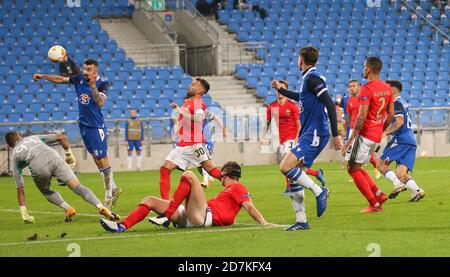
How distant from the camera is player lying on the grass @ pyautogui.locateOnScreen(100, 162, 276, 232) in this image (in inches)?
555

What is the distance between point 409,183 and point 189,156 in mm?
4276

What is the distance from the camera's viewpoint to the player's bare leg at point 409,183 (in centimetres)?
1909

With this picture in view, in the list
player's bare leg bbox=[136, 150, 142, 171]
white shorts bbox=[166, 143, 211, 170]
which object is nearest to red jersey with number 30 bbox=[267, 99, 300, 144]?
white shorts bbox=[166, 143, 211, 170]

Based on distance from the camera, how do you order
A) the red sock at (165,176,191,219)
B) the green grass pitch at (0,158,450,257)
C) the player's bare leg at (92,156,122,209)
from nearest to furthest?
the green grass pitch at (0,158,450,257) < the red sock at (165,176,191,219) < the player's bare leg at (92,156,122,209)

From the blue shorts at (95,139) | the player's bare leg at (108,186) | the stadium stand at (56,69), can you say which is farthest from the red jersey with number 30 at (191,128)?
the stadium stand at (56,69)

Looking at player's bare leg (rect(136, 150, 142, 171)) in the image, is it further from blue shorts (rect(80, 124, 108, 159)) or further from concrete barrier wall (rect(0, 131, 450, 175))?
blue shorts (rect(80, 124, 108, 159))

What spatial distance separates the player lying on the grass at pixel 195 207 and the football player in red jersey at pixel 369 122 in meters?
2.40

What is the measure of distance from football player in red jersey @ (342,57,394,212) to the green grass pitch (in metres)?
0.67

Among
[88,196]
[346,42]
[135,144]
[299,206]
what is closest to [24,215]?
[88,196]

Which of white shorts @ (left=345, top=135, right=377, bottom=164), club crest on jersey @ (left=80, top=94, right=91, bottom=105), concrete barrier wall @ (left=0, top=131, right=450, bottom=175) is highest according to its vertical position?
club crest on jersey @ (left=80, top=94, right=91, bottom=105)

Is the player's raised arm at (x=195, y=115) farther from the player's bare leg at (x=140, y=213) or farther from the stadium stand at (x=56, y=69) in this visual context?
the stadium stand at (x=56, y=69)

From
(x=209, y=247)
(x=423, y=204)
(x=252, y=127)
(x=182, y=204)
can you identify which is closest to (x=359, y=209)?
(x=423, y=204)

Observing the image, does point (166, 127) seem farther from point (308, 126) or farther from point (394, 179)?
point (308, 126)
